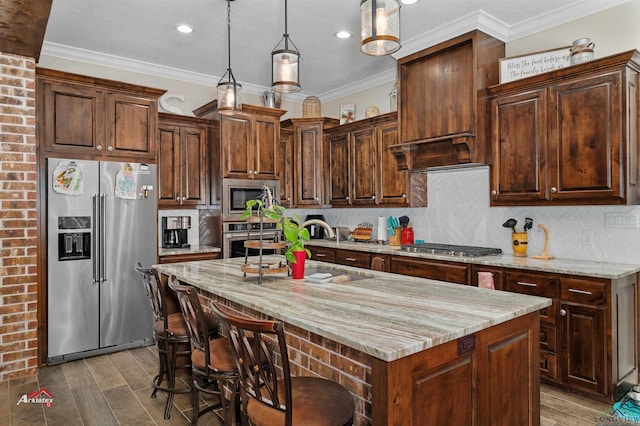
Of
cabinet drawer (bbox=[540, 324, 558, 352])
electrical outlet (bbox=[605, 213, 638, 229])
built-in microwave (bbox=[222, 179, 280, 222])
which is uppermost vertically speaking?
built-in microwave (bbox=[222, 179, 280, 222])

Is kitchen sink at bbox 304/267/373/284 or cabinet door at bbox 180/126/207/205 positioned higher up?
cabinet door at bbox 180/126/207/205

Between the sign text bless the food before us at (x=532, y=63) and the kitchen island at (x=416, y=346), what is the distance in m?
2.29

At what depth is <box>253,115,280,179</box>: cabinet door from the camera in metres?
5.00

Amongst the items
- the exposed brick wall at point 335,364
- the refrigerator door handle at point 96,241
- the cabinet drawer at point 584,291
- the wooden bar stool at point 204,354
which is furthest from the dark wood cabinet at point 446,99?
the refrigerator door handle at point 96,241

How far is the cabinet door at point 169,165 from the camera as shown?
463cm

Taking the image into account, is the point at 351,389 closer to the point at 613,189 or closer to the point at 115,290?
the point at 613,189

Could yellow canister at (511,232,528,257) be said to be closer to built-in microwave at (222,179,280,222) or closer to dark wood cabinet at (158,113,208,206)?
built-in microwave at (222,179,280,222)

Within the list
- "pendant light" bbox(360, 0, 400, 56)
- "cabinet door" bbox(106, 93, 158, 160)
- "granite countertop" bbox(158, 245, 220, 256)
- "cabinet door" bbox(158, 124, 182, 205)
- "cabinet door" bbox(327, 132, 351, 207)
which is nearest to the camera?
"pendant light" bbox(360, 0, 400, 56)

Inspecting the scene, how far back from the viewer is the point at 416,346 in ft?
4.41

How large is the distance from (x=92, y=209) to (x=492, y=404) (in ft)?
11.8

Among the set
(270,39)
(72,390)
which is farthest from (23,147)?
(270,39)

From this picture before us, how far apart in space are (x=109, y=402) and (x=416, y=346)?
252 cm

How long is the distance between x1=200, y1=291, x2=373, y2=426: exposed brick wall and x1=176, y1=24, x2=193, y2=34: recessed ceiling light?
9.25 feet

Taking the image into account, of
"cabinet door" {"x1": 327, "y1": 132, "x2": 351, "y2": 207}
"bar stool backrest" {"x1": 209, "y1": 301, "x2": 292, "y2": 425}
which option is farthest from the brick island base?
"cabinet door" {"x1": 327, "y1": 132, "x2": 351, "y2": 207}
